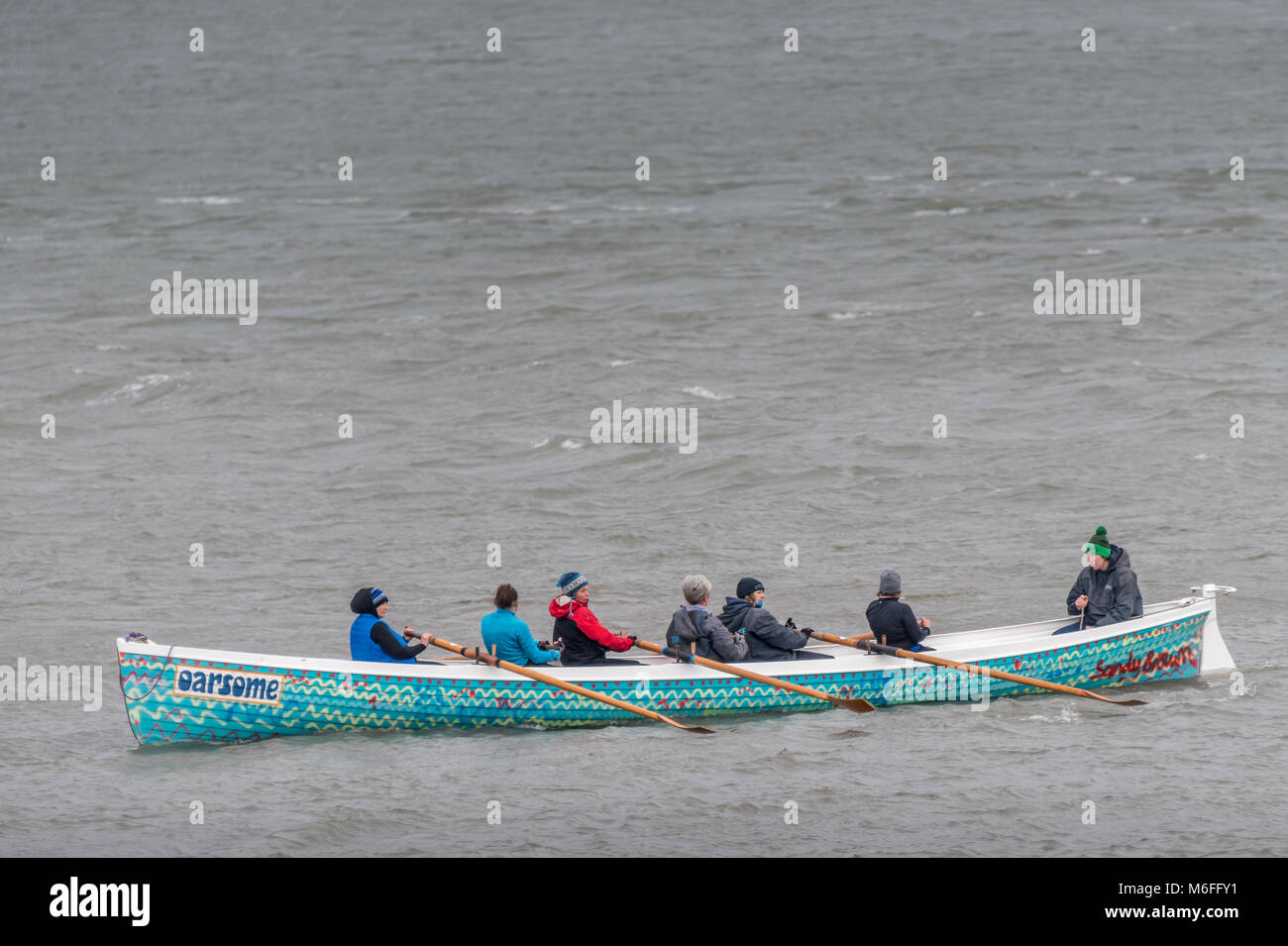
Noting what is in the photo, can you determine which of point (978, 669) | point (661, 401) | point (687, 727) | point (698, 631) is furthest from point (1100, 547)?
point (661, 401)

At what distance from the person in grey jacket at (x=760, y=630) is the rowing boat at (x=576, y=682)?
22 centimetres

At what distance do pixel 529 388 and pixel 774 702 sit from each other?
17.5 meters

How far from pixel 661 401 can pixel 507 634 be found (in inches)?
650

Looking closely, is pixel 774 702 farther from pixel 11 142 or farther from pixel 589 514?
pixel 11 142

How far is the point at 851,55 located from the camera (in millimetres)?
64062

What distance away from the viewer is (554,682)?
15.6m

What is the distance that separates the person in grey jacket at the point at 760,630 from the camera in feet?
53.5

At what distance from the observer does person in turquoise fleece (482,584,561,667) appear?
1567cm

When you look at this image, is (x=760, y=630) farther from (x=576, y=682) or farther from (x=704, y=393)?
(x=704, y=393)

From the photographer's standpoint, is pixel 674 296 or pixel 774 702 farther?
pixel 674 296

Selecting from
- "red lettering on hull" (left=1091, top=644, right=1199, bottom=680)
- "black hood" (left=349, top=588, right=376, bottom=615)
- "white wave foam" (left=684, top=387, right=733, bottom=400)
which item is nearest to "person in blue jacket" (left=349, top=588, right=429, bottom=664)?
"black hood" (left=349, top=588, right=376, bottom=615)

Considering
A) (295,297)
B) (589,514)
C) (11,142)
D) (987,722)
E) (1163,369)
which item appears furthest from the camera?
(11,142)

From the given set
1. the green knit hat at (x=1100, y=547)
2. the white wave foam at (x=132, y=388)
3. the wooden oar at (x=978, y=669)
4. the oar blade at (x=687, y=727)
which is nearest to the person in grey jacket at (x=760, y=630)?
the wooden oar at (x=978, y=669)
